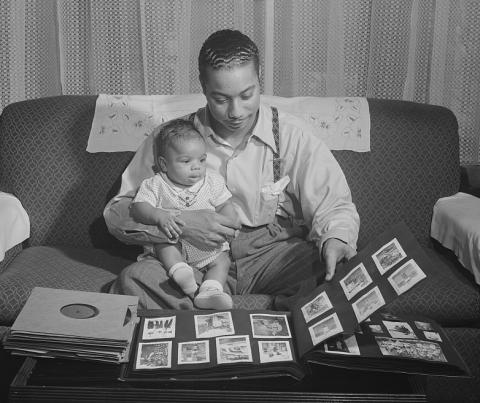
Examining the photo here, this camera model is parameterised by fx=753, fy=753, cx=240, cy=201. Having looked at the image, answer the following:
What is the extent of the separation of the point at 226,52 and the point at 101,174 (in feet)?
2.21

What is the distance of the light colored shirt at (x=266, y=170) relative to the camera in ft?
7.15

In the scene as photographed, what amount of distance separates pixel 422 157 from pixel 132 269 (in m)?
1.05

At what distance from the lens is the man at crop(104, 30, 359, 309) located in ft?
6.57

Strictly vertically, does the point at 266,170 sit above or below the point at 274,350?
above

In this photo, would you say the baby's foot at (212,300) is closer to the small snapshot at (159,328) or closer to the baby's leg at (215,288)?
the baby's leg at (215,288)

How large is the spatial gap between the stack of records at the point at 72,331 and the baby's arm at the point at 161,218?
407 millimetres

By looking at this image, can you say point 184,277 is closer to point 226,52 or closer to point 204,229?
A: point 204,229

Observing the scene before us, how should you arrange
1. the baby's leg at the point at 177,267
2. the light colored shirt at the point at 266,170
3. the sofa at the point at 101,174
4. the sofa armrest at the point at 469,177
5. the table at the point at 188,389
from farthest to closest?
the sofa armrest at the point at 469,177, the sofa at the point at 101,174, the light colored shirt at the point at 266,170, the baby's leg at the point at 177,267, the table at the point at 188,389

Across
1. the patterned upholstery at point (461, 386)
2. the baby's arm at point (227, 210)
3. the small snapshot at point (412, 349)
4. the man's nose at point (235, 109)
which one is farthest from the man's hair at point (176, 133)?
the patterned upholstery at point (461, 386)

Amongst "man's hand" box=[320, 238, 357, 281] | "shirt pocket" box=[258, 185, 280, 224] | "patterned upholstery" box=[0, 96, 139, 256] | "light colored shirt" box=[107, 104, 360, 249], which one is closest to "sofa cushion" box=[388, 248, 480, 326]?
"man's hand" box=[320, 238, 357, 281]

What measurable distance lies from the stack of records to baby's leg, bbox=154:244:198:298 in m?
0.30

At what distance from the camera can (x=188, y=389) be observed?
1.46m

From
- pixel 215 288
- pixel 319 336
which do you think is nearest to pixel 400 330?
pixel 319 336

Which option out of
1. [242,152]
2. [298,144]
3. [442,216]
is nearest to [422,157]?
[442,216]
